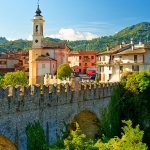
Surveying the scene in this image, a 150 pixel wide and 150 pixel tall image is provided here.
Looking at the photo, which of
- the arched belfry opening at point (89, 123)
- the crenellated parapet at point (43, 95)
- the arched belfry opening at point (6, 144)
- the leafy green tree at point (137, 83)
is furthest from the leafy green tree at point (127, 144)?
the leafy green tree at point (137, 83)

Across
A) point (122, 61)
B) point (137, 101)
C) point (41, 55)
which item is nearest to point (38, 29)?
point (41, 55)

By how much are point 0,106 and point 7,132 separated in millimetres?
1666


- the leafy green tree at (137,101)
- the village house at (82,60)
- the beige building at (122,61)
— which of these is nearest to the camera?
the leafy green tree at (137,101)

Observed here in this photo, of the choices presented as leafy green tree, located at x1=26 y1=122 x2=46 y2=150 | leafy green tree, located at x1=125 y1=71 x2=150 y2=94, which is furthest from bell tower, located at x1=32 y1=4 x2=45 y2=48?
leafy green tree, located at x1=26 y1=122 x2=46 y2=150

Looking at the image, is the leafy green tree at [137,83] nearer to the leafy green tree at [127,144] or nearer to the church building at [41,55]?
the leafy green tree at [127,144]

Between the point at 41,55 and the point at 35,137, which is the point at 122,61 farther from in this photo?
the point at 35,137

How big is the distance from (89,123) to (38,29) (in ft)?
133

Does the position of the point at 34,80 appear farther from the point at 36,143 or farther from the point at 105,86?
the point at 36,143

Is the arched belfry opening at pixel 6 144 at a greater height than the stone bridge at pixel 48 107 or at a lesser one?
lesser

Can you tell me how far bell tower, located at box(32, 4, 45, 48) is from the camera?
69.5 meters

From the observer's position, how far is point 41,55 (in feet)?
235

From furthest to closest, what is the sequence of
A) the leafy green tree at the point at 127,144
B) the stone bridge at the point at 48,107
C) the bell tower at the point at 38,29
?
the bell tower at the point at 38,29, the leafy green tree at the point at 127,144, the stone bridge at the point at 48,107

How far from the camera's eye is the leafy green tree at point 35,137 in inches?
878

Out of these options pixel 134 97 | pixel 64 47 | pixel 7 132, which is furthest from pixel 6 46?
pixel 7 132
